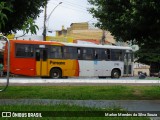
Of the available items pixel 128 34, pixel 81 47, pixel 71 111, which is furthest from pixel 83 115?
pixel 81 47

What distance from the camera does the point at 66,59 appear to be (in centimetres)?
3472

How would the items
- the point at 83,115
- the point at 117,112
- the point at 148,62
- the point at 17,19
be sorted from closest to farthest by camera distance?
1. the point at 83,115
2. the point at 117,112
3. the point at 17,19
4. the point at 148,62

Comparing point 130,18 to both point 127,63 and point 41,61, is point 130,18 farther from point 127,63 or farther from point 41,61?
point 127,63

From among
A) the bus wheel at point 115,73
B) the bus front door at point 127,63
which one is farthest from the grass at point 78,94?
the bus front door at point 127,63

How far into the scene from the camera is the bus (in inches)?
1302

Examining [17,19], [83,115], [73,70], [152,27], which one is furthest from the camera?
[73,70]

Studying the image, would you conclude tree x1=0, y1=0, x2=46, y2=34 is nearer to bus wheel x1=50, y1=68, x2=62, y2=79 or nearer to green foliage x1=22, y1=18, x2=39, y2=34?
green foliage x1=22, y1=18, x2=39, y2=34

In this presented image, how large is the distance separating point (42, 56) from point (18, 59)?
202cm

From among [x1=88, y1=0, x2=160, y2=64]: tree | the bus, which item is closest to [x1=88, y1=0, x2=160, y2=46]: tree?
[x1=88, y1=0, x2=160, y2=64]: tree

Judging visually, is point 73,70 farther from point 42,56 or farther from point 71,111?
point 71,111

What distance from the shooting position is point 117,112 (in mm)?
9672

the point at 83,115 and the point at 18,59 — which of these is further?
the point at 18,59

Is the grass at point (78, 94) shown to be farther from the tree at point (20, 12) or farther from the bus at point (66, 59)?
the bus at point (66, 59)

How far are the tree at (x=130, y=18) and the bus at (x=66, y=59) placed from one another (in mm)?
16615
